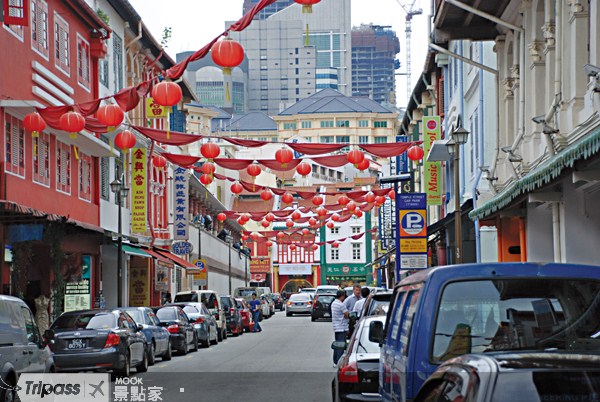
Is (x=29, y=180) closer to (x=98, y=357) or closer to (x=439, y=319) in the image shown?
(x=98, y=357)

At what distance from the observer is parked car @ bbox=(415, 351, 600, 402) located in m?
5.65

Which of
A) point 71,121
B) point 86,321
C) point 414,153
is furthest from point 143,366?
point 414,153

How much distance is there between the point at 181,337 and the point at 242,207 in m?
86.8

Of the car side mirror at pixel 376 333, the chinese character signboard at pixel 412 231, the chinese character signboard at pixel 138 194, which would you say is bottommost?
the car side mirror at pixel 376 333

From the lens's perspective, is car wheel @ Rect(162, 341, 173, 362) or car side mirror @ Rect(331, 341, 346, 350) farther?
car wheel @ Rect(162, 341, 173, 362)

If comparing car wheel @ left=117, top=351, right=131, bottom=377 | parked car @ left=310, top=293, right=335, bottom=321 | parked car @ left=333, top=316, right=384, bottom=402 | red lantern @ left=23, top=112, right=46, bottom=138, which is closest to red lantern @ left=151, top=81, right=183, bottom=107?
car wheel @ left=117, top=351, right=131, bottom=377

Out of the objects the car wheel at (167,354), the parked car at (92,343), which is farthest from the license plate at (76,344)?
the car wheel at (167,354)

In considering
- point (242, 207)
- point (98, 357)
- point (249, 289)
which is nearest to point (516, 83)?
point (98, 357)

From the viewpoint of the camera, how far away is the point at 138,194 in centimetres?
4469

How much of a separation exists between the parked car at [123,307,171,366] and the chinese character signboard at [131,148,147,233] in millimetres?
15872

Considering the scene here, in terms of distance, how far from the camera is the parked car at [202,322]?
35.4m

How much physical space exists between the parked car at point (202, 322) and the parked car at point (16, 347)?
18269mm

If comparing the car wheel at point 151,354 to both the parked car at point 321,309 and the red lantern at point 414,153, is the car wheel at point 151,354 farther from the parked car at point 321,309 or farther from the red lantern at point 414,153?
the parked car at point 321,309

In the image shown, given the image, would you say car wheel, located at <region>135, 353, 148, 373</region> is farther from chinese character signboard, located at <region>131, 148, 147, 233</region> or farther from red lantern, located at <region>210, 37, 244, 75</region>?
chinese character signboard, located at <region>131, 148, 147, 233</region>
